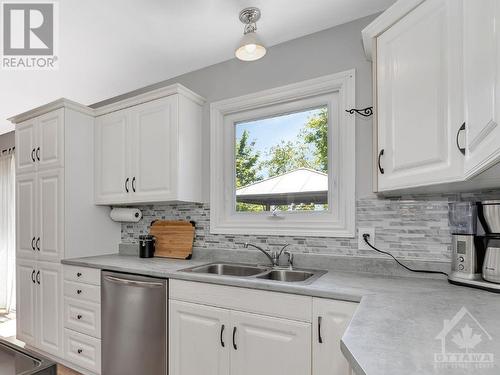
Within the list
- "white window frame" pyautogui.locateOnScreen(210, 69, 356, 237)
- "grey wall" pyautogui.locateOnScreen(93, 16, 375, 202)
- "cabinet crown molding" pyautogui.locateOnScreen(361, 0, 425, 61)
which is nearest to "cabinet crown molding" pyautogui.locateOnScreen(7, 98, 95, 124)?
"grey wall" pyautogui.locateOnScreen(93, 16, 375, 202)

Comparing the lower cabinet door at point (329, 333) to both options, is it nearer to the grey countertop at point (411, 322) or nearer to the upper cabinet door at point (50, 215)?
the grey countertop at point (411, 322)

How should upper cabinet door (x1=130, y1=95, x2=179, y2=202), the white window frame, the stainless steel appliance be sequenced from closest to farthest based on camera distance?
the stainless steel appliance → the white window frame → upper cabinet door (x1=130, y1=95, x2=179, y2=202)

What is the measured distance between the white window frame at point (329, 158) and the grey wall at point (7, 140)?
3.53 meters

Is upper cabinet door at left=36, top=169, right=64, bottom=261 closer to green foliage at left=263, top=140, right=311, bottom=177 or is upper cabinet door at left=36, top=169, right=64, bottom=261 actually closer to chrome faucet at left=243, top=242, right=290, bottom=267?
chrome faucet at left=243, top=242, right=290, bottom=267

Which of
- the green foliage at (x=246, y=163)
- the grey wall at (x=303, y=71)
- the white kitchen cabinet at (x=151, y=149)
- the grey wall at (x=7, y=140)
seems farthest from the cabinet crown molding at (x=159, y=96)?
the grey wall at (x=7, y=140)

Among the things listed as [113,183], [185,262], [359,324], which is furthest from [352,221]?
[113,183]

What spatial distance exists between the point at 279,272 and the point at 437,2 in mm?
1595

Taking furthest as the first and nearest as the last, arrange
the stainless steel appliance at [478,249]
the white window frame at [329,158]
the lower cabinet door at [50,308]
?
the lower cabinet door at [50,308]
the white window frame at [329,158]
the stainless steel appliance at [478,249]

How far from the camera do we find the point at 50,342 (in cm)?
249

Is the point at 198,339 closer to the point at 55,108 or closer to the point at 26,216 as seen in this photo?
the point at 26,216

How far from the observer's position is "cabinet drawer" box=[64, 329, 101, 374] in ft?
7.18

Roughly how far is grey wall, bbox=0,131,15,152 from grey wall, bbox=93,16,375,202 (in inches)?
124

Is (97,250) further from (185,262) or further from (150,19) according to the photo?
(150,19)

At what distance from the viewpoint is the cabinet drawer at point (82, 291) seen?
223 cm
